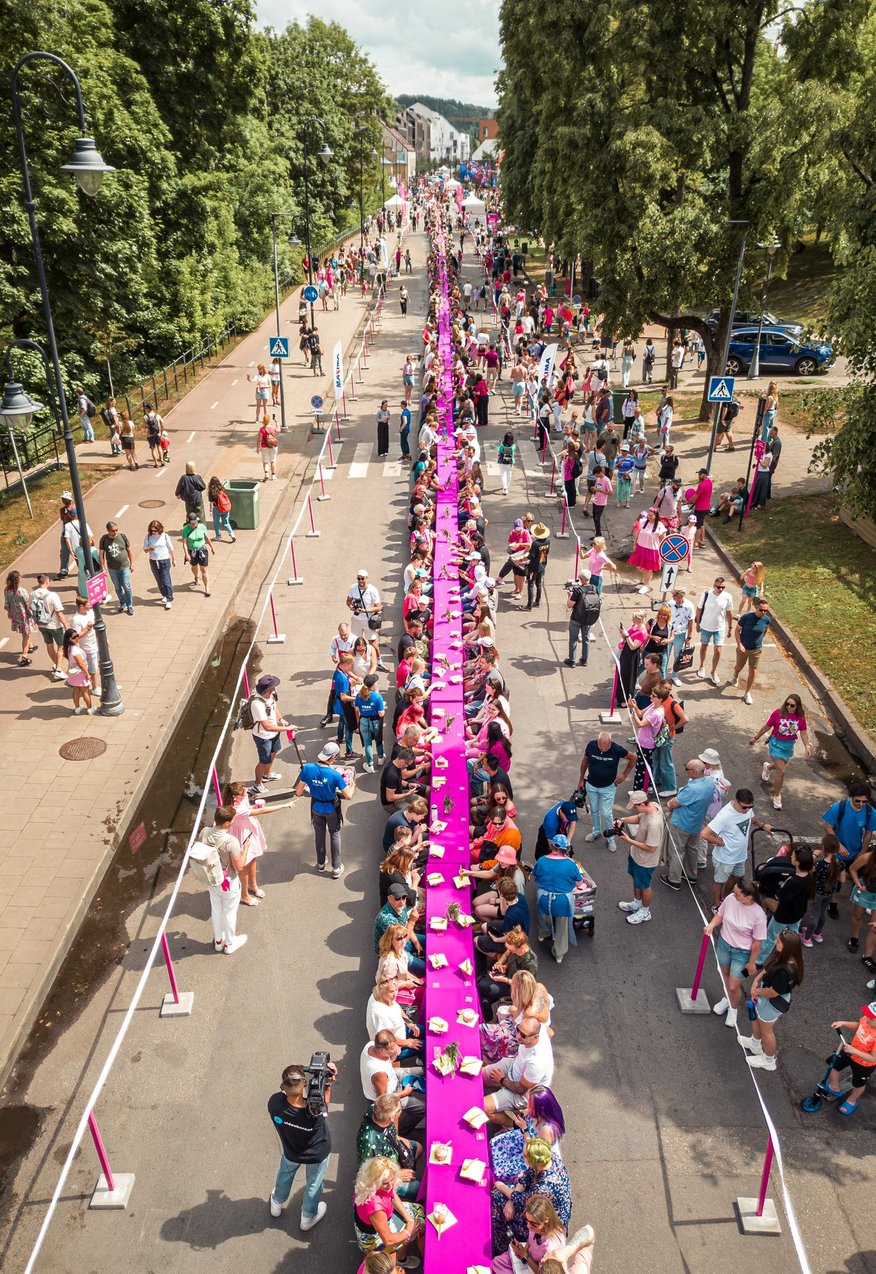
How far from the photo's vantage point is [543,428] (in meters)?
25.0

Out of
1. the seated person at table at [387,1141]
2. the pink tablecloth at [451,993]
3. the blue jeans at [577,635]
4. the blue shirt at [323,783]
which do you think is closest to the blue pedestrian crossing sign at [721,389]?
the blue jeans at [577,635]

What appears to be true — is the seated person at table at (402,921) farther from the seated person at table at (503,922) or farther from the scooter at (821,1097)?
the scooter at (821,1097)

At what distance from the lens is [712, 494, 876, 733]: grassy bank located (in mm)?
14758

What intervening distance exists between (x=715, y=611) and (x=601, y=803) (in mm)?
4486

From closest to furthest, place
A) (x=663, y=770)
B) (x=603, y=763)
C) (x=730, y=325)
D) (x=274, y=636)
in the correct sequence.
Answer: (x=603, y=763) < (x=663, y=770) < (x=274, y=636) < (x=730, y=325)

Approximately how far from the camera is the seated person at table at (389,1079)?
6.81m

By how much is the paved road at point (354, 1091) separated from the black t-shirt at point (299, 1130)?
768mm

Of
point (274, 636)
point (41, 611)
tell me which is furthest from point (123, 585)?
point (274, 636)

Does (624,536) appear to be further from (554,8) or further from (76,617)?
(554,8)

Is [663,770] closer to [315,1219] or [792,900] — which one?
[792,900]

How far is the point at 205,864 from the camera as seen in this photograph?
877 cm

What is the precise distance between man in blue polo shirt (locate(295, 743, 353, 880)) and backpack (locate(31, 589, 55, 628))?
662 cm

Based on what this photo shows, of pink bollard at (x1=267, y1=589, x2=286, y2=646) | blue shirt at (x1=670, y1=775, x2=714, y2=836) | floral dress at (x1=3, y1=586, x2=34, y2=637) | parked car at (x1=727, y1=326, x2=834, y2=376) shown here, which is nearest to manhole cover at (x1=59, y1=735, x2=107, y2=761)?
floral dress at (x1=3, y1=586, x2=34, y2=637)

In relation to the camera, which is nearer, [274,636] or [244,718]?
[244,718]
